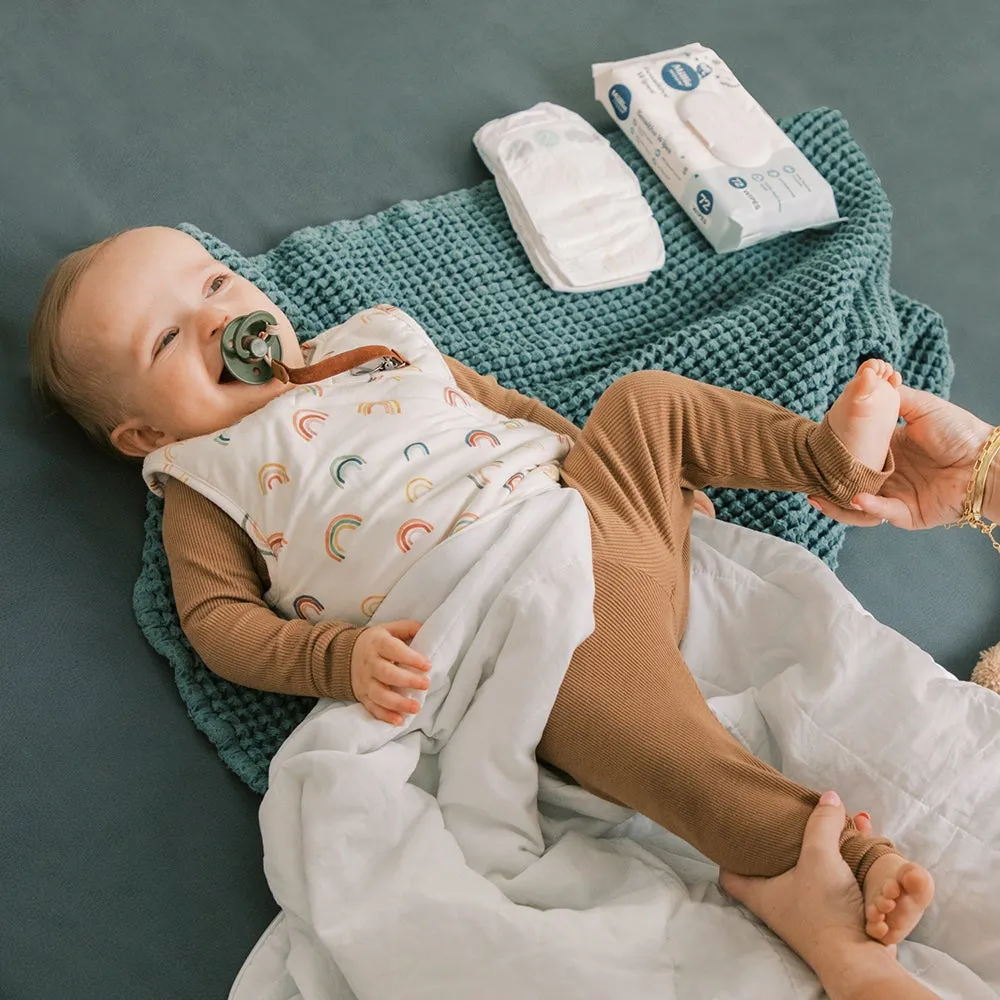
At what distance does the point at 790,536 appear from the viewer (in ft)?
4.26

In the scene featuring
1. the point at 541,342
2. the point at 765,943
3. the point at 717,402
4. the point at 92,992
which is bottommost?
the point at 92,992

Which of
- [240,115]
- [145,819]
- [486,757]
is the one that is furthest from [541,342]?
[145,819]

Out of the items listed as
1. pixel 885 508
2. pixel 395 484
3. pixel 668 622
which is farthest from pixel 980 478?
pixel 395 484

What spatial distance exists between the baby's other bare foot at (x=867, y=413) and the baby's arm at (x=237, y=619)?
0.51 meters

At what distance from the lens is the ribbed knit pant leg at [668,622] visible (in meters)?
0.93

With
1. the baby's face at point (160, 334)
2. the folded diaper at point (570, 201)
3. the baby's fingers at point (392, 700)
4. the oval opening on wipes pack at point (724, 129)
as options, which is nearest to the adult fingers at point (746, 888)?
the baby's fingers at point (392, 700)

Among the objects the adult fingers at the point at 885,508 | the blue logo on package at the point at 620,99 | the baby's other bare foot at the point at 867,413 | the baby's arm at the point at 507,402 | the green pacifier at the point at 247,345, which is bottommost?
the baby's arm at the point at 507,402

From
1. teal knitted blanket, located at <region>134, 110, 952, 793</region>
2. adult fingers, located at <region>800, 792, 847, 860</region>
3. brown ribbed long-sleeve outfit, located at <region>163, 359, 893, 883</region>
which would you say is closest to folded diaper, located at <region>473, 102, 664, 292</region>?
teal knitted blanket, located at <region>134, 110, 952, 793</region>

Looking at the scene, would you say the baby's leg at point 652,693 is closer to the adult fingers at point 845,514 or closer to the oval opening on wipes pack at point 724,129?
the adult fingers at point 845,514

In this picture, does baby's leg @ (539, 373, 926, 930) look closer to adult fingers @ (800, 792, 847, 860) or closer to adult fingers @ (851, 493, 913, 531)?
adult fingers @ (800, 792, 847, 860)

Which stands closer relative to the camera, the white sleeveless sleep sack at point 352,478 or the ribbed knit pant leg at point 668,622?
the ribbed knit pant leg at point 668,622

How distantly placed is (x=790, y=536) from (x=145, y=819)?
→ 30.4 inches

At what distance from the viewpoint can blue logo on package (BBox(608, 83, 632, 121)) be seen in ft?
5.41

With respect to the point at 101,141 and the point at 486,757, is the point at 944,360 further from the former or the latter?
the point at 101,141
